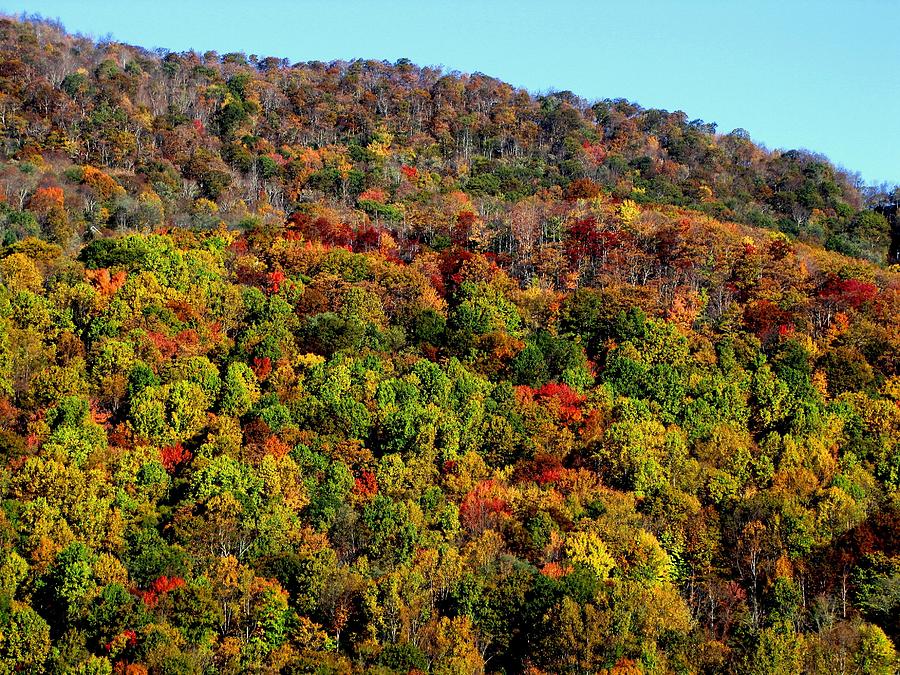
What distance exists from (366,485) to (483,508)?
603cm

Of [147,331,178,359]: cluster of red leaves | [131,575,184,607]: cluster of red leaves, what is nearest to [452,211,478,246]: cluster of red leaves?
[147,331,178,359]: cluster of red leaves

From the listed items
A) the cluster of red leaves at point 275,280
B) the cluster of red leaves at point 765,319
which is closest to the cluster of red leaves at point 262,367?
the cluster of red leaves at point 275,280

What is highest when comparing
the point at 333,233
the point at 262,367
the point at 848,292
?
the point at 333,233

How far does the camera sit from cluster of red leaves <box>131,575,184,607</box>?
4822 cm

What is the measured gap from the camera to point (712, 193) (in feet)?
375

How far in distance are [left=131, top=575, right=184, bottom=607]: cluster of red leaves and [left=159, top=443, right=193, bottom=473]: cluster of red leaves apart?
898 centimetres

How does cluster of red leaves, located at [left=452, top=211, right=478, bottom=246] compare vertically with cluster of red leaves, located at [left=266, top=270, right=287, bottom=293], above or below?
above

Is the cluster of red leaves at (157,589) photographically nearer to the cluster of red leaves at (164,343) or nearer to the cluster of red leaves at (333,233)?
the cluster of red leaves at (164,343)

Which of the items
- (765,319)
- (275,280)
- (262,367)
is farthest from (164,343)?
(765,319)

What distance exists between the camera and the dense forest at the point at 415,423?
48.6 m

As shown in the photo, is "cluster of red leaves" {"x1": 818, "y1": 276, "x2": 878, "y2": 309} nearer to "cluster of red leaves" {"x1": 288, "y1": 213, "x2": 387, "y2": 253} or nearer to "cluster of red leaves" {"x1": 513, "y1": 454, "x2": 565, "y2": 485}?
"cluster of red leaves" {"x1": 513, "y1": 454, "x2": 565, "y2": 485}

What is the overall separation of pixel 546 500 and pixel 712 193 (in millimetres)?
63620

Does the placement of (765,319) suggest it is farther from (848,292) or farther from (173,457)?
(173,457)

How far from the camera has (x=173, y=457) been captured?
192ft
